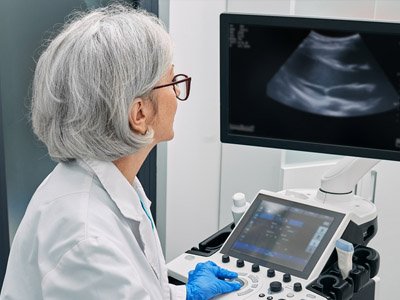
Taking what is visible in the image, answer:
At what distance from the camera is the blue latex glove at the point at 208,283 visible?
1.41 metres

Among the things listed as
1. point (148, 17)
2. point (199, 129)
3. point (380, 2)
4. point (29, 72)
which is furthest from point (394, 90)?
point (29, 72)

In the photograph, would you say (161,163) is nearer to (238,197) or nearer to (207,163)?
(207,163)

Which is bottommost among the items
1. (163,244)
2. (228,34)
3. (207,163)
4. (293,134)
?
(163,244)

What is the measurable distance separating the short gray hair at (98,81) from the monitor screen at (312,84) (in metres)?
0.39

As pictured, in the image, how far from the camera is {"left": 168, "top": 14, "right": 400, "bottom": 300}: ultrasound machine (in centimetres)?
143

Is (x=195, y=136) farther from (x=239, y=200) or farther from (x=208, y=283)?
(x=208, y=283)

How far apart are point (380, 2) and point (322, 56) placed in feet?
2.48

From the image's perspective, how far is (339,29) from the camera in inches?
55.9

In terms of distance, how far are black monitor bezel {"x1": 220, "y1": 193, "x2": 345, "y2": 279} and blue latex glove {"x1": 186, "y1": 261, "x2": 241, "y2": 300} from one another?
0.28 feet

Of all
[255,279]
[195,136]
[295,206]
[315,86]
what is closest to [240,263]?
[255,279]

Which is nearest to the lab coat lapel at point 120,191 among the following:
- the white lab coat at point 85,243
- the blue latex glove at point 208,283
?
the white lab coat at point 85,243

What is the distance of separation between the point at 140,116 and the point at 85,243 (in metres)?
0.27

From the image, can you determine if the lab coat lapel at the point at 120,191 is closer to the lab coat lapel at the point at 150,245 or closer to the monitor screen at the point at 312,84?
the lab coat lapel at the point at 150,245

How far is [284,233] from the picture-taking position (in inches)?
60.9
